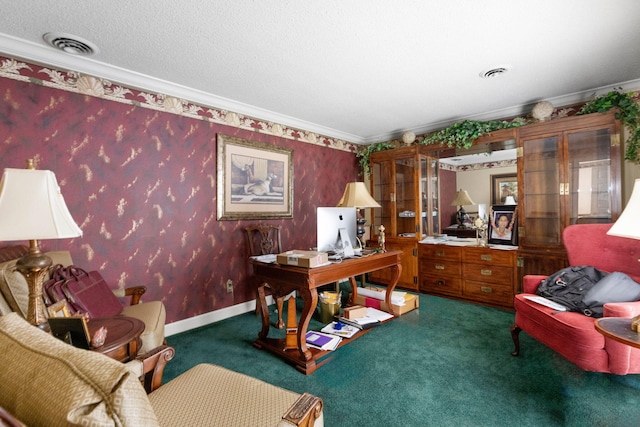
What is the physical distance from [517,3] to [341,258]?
2.13m

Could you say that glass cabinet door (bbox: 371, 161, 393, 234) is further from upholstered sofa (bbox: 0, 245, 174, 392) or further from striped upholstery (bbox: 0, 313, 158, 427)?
striped upholstery (bbox: 0, 313, 158, 427)

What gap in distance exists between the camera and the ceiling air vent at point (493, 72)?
2.71m

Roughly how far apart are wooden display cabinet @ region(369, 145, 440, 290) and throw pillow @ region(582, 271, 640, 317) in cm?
231

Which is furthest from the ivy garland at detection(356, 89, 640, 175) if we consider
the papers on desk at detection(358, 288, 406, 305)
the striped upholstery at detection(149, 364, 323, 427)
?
the striped upholstery at detection(149, 364, 323, 427)

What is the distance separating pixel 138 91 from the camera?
2.83m

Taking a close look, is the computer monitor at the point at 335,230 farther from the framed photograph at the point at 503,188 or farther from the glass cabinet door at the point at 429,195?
the framed photograph at the point at 503,188

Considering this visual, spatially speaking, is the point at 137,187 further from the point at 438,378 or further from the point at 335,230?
the point at 438,378

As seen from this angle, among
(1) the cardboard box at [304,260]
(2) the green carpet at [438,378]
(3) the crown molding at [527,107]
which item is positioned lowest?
(2) the green carpet at [438,378]

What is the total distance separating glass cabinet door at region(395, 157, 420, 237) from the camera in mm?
4465

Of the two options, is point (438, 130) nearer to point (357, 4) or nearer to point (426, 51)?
point (426, 51)

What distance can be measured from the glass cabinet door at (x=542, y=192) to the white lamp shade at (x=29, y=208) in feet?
13.5

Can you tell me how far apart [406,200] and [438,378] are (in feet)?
9.29

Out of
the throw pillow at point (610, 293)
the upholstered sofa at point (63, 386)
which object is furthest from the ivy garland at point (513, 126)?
the upholstered sofa at point (63, 386)

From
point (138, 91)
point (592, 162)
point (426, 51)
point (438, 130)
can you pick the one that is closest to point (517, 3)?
point (426, 51)
